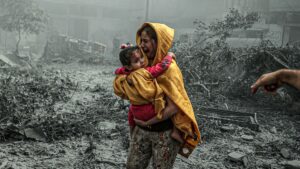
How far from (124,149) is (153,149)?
105 inches

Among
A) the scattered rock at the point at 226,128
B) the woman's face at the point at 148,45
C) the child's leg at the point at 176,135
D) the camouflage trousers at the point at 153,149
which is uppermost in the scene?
the woman's face at the point at 148,45

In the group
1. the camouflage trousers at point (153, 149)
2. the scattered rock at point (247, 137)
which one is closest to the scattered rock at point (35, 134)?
the camouflage trousers at point (153, 149)

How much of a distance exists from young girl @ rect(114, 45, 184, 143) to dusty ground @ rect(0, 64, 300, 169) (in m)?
2.25

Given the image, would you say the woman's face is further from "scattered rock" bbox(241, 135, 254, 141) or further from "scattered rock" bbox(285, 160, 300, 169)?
"scattered rock" bbox(241, 135, 254, 141)

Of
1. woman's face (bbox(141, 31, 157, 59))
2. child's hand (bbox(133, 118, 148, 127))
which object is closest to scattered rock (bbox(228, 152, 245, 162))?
child's hand (bbox(133, 118, 148, 127))

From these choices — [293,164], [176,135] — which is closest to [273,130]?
[293,164]

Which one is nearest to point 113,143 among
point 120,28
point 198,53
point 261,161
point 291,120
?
point 261,161

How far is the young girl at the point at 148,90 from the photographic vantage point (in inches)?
86.1

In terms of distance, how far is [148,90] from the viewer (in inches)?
84.6

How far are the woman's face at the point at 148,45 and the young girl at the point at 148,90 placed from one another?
6cm

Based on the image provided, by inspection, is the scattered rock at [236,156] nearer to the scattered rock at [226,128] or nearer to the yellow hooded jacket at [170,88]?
the scattered rock at [226,128]

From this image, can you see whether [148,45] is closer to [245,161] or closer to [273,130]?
[245,161]

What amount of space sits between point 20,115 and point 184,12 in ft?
84.2

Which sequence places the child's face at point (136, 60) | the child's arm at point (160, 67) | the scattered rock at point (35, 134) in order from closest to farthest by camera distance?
the child's arm at point (160, 67) → the child's face at point (136, 60) → the scattered rock at point (35, 134)
